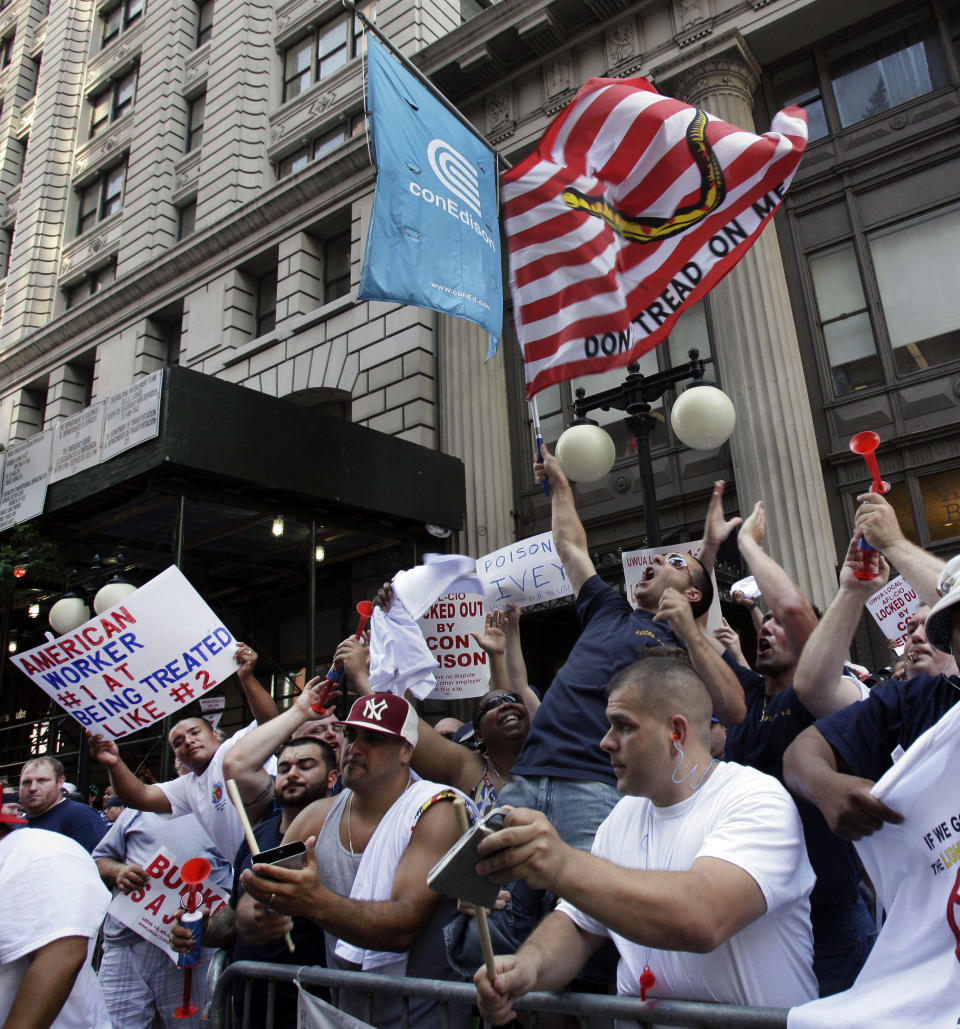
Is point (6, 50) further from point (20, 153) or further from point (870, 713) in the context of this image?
point (870, 713)

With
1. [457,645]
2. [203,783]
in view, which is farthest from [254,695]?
[457,645]

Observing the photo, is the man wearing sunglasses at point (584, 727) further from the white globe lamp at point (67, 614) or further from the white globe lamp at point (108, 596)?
the white globe lamp at point (67, 614)

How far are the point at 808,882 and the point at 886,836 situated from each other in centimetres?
26

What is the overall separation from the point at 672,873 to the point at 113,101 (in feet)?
94.3

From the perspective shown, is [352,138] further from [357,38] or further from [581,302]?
[581,302]

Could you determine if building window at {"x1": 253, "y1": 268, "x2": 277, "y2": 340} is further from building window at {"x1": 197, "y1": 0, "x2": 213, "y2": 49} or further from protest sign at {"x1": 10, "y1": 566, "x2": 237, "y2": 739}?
protest sign at {"x1": 10, "y1": 566, "x2": 237, "y2": 739}

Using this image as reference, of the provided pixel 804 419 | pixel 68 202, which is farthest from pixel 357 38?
pixel 804 419

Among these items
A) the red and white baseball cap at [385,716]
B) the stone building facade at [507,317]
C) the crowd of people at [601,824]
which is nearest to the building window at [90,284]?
the stone building facade at [507,317]

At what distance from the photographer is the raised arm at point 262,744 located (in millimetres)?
4809

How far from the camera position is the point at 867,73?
40.9 ft

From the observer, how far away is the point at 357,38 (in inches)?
739

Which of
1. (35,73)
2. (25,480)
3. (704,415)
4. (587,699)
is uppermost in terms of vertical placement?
(35,73)

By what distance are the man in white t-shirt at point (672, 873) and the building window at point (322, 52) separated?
19.5m

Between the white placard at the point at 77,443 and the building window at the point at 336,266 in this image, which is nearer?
the white placard at the point at 77,443
